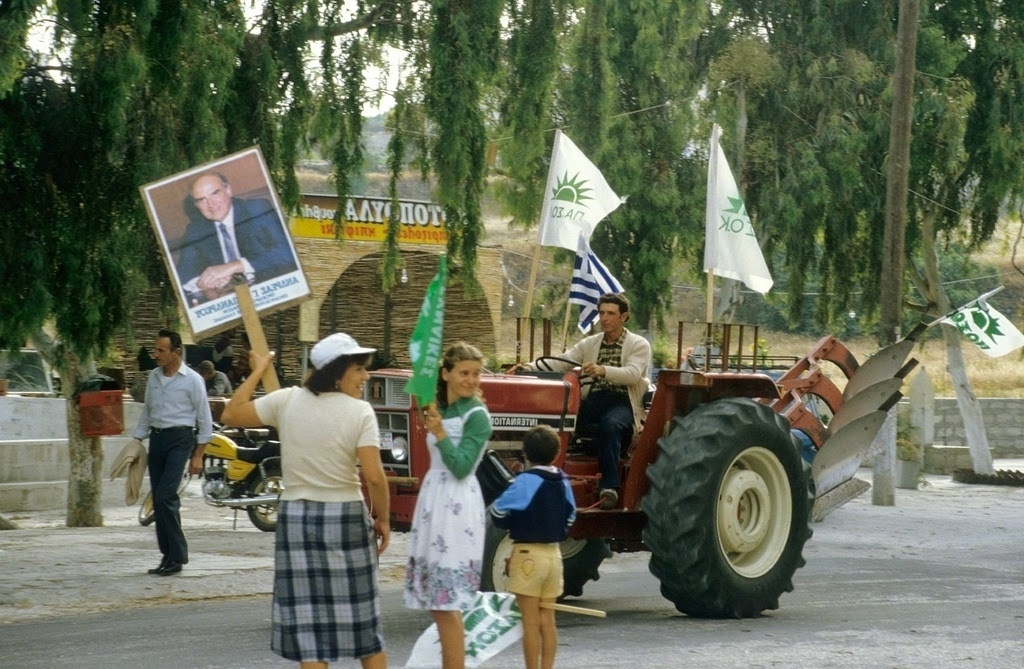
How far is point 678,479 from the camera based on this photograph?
9945 mm

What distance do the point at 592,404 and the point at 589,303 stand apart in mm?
2301

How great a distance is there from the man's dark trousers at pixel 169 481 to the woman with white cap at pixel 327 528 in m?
5.78

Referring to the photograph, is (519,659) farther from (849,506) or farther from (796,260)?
(796,260)

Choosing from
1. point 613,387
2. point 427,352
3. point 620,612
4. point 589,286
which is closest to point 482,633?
point 427,352

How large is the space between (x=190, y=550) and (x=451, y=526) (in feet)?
24.2

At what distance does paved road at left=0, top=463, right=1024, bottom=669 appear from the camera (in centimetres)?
866

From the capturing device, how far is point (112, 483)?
732 inches

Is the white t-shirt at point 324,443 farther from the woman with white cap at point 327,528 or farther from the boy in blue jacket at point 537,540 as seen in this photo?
the boy in blue jacket at point 537,540

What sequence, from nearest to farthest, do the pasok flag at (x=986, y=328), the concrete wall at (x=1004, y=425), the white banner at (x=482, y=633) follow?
the white banner at (x=482, y=633) → the pasok flag at (x=986, y=328) → the concrete wall at (x=1004, y=425)

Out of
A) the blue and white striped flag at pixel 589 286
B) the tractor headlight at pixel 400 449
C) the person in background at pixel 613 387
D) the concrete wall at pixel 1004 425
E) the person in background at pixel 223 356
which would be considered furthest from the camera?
the concrete wall at pixel 1004 425

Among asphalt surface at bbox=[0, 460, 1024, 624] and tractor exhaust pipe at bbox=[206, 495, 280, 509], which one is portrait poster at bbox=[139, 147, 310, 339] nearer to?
asphalt surface at bbox=[0, 460, 1024, 624]

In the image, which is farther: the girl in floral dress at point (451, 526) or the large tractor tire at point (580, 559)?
Result: the large tractor tire at point (580, 559)

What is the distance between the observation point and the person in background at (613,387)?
10.3 m

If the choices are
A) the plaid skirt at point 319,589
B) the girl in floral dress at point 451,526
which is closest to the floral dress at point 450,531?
the girl in floral dress at point 451,526
